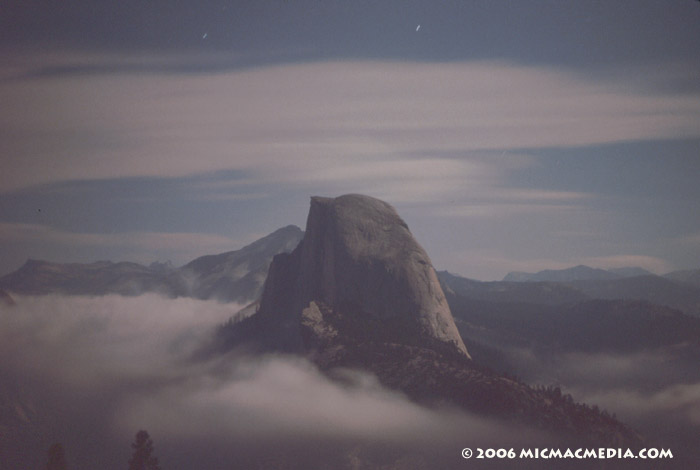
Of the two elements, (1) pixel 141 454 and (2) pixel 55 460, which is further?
(1) pixel 141 454

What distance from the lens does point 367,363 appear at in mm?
195500

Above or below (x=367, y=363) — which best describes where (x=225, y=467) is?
below

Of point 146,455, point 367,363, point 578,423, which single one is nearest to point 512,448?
point 578,423

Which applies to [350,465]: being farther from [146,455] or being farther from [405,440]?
[146,455]

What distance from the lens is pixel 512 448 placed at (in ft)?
483

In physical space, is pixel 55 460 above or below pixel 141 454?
below

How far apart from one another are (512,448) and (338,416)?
6845cm

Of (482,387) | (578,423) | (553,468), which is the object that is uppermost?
(482,387)

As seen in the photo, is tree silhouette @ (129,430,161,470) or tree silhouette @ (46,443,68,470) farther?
tree silhouette @ (129,430,161,470)

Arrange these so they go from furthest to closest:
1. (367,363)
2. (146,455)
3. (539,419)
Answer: (367,363)
(539,419)
(146,455)

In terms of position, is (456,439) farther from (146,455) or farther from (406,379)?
A: (146,455)

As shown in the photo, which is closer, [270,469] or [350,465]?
[350,465]

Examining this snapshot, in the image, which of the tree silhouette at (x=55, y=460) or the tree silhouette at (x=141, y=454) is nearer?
the tree silhouette at (x=55, y=460)

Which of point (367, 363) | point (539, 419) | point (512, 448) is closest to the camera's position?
point (512, 448)
